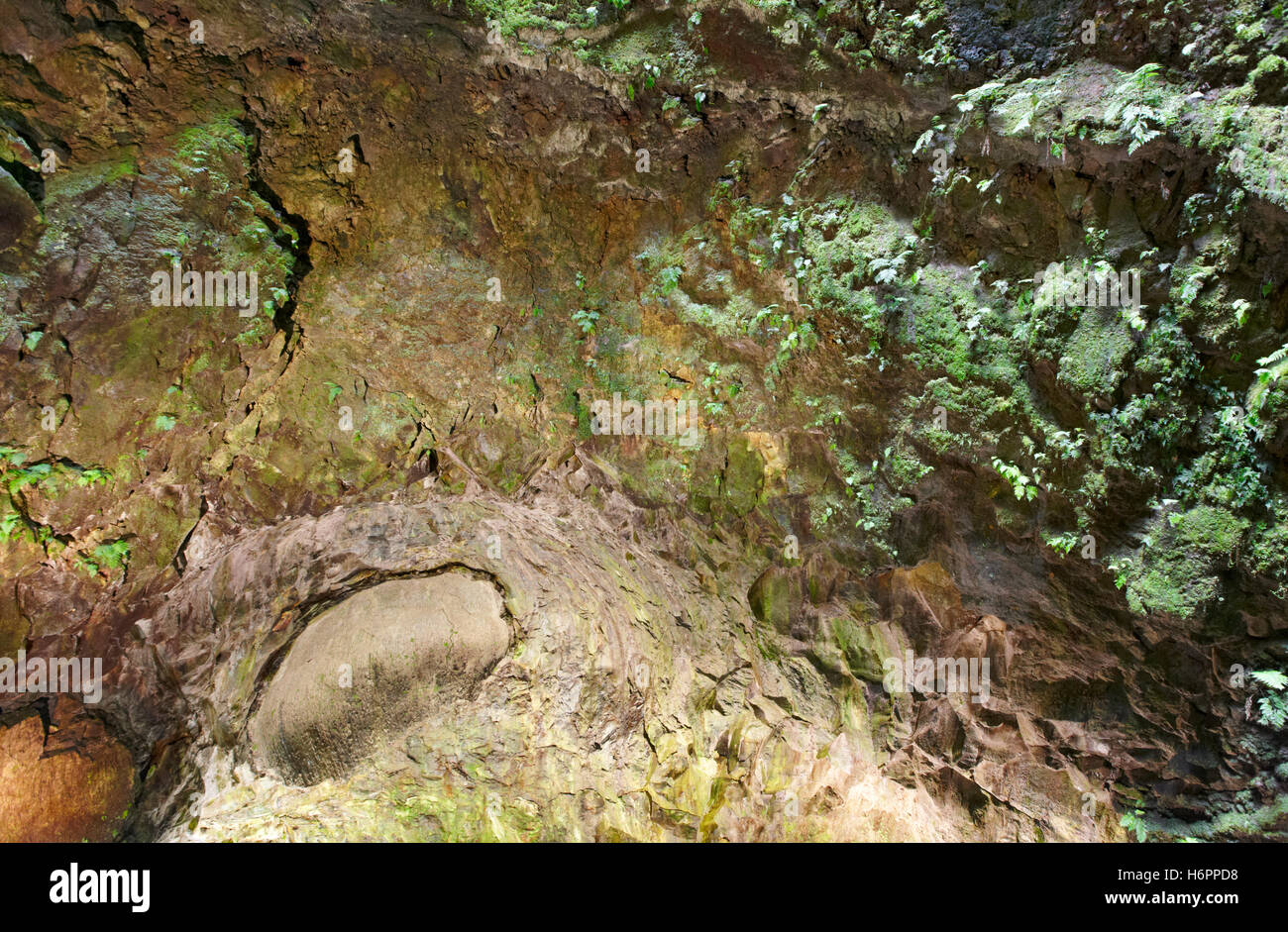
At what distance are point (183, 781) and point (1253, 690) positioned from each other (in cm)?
853

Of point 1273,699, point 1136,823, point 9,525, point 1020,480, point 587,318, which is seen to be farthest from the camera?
point 587,318

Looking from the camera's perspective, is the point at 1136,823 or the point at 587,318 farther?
the point at 587,318

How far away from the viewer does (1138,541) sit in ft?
12.1

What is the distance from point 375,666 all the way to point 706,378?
5824 mm

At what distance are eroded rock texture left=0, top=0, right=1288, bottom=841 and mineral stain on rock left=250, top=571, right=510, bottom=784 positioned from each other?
0.47 metres

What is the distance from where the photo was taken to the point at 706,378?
17.4 ft

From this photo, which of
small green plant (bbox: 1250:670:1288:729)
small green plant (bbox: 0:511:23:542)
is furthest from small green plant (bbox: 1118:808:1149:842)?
small green plant (bbox: 0:511:23:542)

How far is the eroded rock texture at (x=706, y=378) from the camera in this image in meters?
3.57

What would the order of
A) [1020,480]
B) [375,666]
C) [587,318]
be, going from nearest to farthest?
[1020,480] → [587,318] → [375,666]

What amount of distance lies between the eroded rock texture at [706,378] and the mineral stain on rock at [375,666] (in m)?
0.47

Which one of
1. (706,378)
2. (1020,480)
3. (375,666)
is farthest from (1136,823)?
(375,666)

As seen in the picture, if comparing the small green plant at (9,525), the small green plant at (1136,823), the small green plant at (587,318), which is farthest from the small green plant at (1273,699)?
the small green plant at (9,525)

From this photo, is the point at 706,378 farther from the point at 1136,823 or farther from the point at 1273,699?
the point at 1136,823

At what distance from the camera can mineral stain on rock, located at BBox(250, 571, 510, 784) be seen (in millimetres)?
Result: 7621
